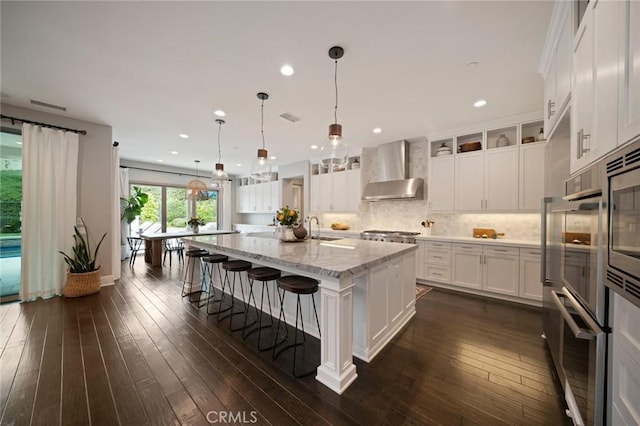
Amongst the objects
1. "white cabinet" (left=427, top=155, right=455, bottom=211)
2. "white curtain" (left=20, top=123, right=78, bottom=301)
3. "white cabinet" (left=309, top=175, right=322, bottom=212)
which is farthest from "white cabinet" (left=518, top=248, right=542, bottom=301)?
"white curtain" (left=20, top=123, right=78, bottom=301)

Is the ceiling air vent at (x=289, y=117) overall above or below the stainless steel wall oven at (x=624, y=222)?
above

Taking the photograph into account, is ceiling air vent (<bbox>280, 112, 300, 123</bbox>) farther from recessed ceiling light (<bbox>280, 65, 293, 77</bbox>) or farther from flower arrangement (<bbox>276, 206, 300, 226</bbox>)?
flower arrangement (<bbox>276, 206, 300, 226</bbox>)

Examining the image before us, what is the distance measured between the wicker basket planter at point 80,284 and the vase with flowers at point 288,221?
3.20m

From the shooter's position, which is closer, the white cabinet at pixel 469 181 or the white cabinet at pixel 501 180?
the white cabinet at pixel 501 180

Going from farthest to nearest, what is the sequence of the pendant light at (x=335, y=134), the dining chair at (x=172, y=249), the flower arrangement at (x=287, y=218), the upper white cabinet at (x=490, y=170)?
the dining chair at (x=172, y=249), the upper white cabinet at (x=490, y=170), the flower arrangement at (x=287, y=218), the pendant light at (x=335, y=134)

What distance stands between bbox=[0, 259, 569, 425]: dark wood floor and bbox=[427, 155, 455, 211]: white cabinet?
2.06 metres

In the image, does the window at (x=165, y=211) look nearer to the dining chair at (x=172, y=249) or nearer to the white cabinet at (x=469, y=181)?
the dining chair at (x=172, y=249)

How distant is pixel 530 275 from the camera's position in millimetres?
3270

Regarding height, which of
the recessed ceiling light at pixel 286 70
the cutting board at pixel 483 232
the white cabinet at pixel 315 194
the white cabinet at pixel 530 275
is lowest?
the white cabinet at pixel 530 275

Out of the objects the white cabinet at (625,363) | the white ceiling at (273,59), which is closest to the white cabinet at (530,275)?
the white ceiling at (273,59)

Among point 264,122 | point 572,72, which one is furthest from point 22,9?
point 572,72

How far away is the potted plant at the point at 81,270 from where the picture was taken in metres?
3.51

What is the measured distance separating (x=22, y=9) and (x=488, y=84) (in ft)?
14.3

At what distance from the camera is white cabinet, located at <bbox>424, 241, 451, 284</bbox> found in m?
3.97
